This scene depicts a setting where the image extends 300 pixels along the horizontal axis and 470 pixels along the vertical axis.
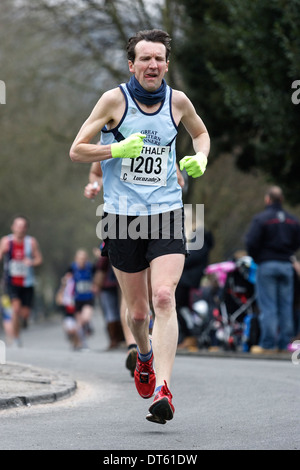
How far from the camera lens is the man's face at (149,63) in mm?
6699

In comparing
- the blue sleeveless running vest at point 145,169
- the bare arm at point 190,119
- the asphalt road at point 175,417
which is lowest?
the asphalt road at point 175,417

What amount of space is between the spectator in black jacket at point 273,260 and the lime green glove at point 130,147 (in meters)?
7.62

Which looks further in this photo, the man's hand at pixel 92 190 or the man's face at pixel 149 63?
the man's hand at pixel 92 190

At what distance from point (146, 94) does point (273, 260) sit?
7710mm

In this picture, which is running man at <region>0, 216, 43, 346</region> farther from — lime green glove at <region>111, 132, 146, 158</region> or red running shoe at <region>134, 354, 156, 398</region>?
lime green glove at <region>111, 132, 146, 158</region>

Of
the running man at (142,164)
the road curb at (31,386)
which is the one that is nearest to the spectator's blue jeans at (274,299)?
the road curb at (31,386)

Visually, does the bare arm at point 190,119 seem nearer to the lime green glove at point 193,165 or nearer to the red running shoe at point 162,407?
the lime green glove at point 193,165

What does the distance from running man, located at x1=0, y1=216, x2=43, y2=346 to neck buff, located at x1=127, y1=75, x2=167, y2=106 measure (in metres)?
10.0

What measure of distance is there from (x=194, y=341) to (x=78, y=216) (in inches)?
1538

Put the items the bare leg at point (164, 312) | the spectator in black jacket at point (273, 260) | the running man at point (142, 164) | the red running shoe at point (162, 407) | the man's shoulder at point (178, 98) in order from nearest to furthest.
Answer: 1. the red running shoe at point (162, 407)
2. the bare leg at point (164, 312)
3. the running man at point (142, 164)
4. the man's shoulder at point (178, 98)
5. the spectator in black jacket at point (273, 260)

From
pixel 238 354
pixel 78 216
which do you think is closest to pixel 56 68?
pixel 238 354

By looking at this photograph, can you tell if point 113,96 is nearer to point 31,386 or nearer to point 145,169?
point 145,169

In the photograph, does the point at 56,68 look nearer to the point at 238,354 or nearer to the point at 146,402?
the point at 238,354
